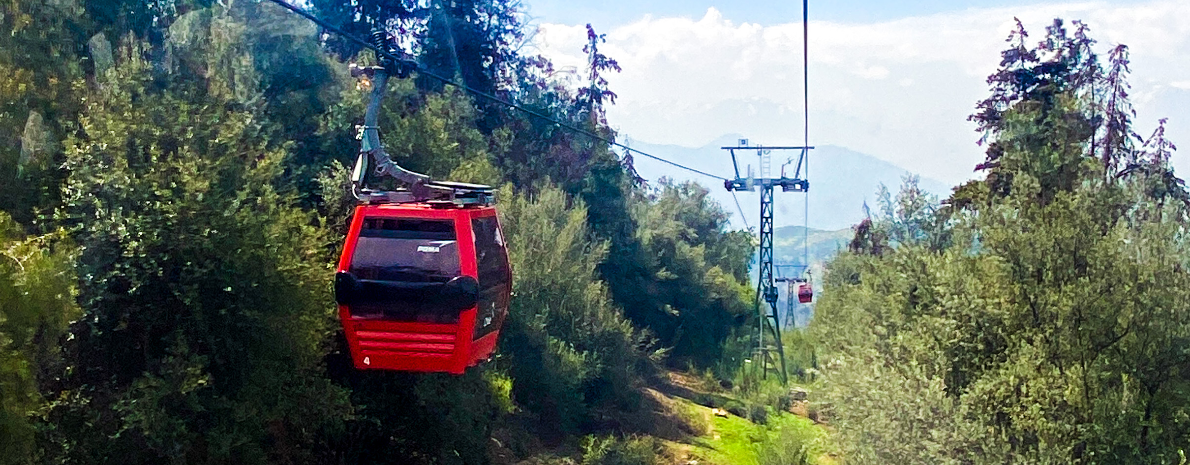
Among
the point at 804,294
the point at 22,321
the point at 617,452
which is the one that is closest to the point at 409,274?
the point at 22,321

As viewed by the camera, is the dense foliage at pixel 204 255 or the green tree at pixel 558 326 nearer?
the dense foliage at pixel 204 255

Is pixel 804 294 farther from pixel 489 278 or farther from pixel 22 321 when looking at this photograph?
pixel 22 321

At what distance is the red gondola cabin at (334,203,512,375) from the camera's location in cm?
1020

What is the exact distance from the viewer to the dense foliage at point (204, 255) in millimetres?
11680

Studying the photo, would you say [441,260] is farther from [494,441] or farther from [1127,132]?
[1127,132]

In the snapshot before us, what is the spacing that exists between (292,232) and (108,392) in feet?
11.3

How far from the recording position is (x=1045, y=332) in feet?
48.4

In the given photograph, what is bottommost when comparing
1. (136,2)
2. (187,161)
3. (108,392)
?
(108,392)

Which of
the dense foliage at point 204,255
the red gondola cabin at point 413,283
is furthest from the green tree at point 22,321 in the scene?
the red gondola cabin at point 413,283

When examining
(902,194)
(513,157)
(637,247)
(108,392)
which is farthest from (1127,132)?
A: (637,247)

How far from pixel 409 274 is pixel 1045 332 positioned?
9812mm

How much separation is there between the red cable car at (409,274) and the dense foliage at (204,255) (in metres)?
→ 2.64

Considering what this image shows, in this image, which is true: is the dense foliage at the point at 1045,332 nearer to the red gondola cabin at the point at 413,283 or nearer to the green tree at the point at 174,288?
the red gondola cabin at the point at 413,283

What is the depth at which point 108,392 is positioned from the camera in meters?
12.1
